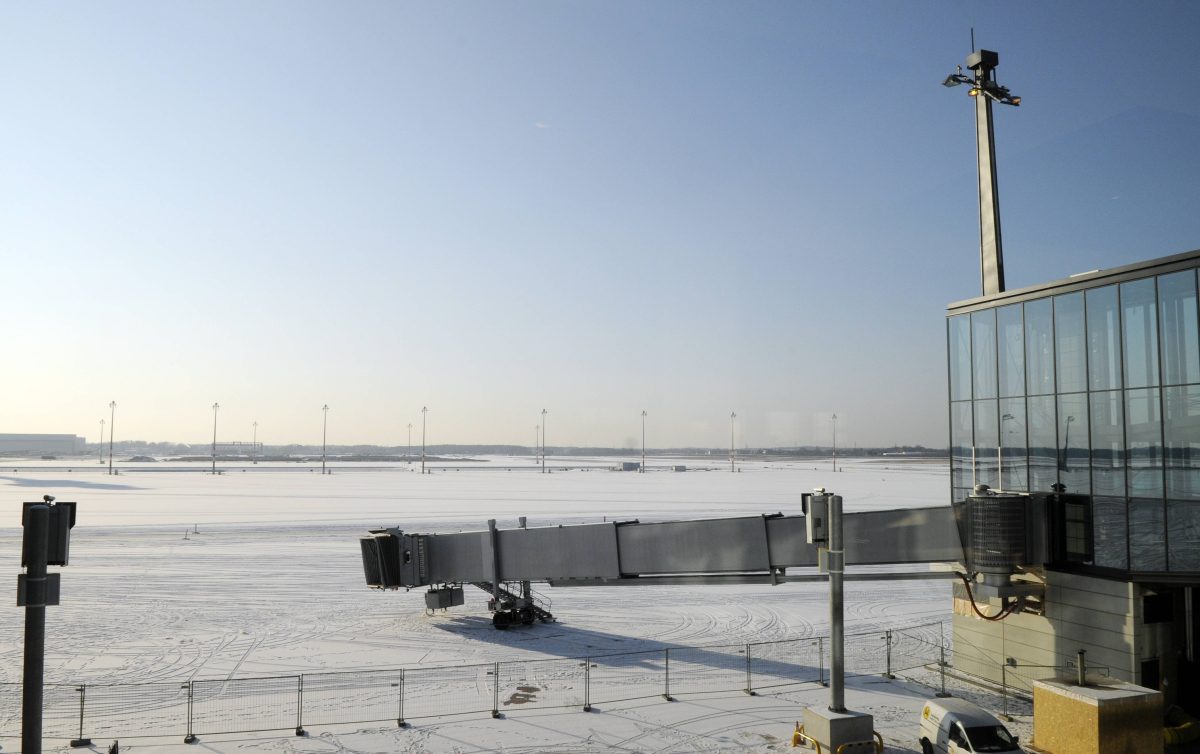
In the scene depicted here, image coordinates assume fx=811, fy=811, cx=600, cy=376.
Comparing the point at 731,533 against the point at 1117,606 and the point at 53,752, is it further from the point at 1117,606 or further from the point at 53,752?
the point at 53,752

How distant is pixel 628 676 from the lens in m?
27.3

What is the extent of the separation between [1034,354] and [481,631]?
79.3 ft

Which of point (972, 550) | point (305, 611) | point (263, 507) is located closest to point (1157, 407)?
point (972, 550)

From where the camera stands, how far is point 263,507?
3423 inches

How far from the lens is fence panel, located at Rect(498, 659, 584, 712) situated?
2430 centimetres

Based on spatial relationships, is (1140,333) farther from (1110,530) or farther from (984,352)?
(984,352)

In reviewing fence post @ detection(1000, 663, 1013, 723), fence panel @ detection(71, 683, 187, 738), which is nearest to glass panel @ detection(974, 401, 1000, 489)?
fence post @ detection(1000, 663, 1013, 723)

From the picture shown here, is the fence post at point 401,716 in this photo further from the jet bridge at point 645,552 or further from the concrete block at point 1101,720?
the concrete block at point 1101,720

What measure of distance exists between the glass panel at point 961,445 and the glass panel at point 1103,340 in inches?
204

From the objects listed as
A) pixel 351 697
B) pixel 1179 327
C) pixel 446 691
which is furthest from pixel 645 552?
pixel 1179 327

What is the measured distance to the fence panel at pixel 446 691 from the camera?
23.8m

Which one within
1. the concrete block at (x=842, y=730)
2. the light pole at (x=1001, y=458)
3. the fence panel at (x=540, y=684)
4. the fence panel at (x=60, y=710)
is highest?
the light pole at (x=1001, y=458)

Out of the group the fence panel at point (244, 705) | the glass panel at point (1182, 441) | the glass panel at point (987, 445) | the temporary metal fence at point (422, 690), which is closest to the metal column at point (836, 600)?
the temporary metal fence at point (422, 690)

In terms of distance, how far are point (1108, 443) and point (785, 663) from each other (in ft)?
42.1
